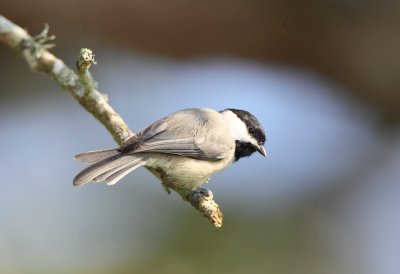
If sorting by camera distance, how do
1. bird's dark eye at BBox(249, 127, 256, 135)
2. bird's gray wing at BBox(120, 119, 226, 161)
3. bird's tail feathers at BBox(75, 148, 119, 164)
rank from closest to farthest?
bird's tail feathers at BBox(75, 148, 119, 164), bird's gray wing at BBox(120, 119, 226, 161), bird's dark eye at BBox(249, 127, 256, 135)

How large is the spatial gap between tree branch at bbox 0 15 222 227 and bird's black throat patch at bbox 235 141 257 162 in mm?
677

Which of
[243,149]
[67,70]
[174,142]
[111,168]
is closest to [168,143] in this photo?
[174,142]

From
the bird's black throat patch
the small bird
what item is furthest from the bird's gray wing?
the bird's black throat patch

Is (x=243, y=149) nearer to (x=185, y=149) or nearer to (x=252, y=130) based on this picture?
(x=252, y=130)

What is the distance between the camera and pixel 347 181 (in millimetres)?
5707

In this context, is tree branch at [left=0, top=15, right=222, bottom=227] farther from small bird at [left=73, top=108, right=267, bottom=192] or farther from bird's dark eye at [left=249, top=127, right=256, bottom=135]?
bird's dark eye at [left=249, top=127, right=256, bottom=135]

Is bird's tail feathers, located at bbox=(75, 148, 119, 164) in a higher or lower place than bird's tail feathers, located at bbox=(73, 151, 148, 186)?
higher

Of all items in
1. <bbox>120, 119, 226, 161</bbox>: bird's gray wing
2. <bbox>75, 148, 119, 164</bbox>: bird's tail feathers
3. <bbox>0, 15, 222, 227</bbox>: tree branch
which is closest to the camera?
<bbox>0, 15, 222, 227</bbox>: tree branch

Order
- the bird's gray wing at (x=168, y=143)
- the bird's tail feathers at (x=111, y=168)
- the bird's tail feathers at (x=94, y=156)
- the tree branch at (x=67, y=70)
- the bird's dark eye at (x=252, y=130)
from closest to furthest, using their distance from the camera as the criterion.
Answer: the tree branch at (x=67, y=70) → the bird's tail feathers at (x=111, y=168) → the bird's tail feathers at (x=94, y=156) → the bird's gray wing at (x=168, y=143) → the bird's dark eye at (x=252, y=130)

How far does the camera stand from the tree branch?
1.38 meters

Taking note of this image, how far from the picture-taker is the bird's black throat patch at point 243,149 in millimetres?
2748

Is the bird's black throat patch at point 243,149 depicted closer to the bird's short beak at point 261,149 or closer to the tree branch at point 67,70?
the bird's short beak at point 261,149

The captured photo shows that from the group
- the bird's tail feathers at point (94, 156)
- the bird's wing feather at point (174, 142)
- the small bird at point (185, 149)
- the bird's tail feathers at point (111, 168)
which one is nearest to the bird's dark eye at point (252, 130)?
the small bird at point (185, 149)

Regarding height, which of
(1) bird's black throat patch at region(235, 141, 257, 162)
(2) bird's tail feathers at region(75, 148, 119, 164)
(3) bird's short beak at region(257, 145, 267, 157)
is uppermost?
(2) bird's tail feathers at region(75, 148, 119, 164)
